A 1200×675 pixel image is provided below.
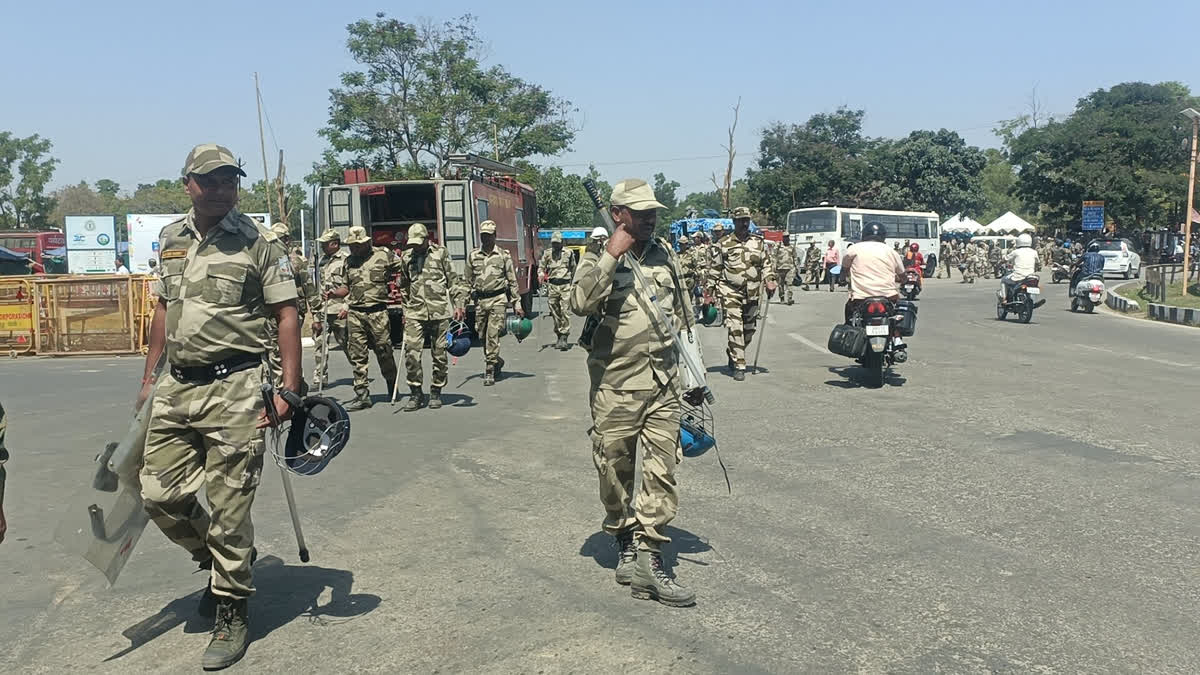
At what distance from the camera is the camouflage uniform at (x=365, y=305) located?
10.0 metres

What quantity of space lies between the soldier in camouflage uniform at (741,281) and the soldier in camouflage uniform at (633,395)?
23.7 feet

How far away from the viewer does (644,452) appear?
14.7 feet

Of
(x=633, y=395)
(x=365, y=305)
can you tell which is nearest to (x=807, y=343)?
(x=365, y=305)

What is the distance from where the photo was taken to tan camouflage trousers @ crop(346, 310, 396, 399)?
33.2 ft

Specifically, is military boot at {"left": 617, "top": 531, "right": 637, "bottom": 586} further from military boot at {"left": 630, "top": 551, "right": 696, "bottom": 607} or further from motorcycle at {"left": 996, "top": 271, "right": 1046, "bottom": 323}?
motorcycle at {"left": 996, "top": 271, "right": 1046, "bottom": 323}

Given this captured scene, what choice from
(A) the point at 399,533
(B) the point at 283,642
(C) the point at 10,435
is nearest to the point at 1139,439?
(A) the point at 399,533

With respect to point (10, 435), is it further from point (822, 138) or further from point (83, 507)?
point (822, 138)

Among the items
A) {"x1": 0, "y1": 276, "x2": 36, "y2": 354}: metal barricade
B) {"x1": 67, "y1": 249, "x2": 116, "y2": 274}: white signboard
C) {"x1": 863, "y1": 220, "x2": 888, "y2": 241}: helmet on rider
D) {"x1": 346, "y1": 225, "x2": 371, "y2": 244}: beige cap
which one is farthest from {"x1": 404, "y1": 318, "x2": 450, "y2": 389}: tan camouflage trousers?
{"x1": 67, "y1": 249, "x2": 116, "y2": 274}: white signboard

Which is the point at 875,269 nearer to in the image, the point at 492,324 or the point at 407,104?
the point at 492,324

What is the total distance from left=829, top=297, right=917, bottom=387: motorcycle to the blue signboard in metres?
42.2

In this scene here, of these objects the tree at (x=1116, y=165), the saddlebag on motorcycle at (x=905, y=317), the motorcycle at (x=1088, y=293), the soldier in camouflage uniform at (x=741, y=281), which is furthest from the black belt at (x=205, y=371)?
the tree at (x=1116, y=165)

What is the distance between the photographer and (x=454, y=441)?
26.8ft

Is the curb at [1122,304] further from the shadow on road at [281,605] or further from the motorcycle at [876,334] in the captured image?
the shadow on road at [281,605]

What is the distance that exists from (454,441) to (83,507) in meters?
4.27
